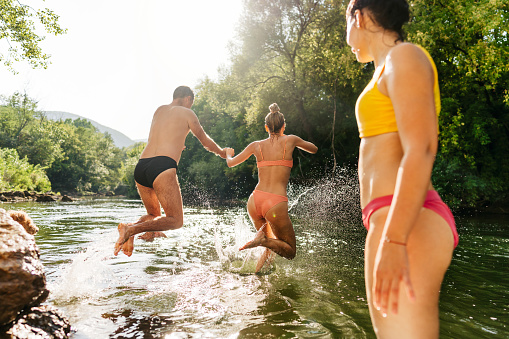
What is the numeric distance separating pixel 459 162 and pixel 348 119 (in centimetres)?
681

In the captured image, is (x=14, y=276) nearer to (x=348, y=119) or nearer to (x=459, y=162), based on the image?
(x=459, y=162)

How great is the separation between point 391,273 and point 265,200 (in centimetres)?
415

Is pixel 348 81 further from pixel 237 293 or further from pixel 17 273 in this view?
pixel 17 273

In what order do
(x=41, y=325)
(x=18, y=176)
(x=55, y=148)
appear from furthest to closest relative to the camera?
(x=55, y=148), (x=18, y=176), (x=41, y=325)

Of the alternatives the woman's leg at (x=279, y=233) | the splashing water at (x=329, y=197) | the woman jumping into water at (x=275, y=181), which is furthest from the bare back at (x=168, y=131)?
the splashing water at (x=329, y=197)

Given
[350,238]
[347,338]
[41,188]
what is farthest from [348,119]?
[41,188]

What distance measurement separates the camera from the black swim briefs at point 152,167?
4840 millimetres

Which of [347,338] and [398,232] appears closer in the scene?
[398,232]

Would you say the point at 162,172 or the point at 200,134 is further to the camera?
the point at 200,134

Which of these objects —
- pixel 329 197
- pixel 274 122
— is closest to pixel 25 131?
pixel 329 197

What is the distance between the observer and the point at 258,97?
23.3 meters

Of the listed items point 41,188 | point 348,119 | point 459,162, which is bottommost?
point 41,188

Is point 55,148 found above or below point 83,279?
above

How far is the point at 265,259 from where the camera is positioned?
19.1 ft
